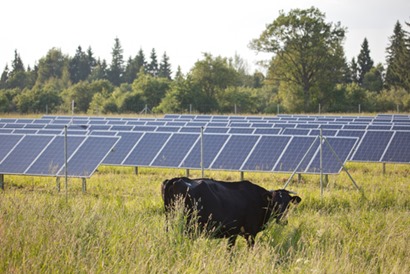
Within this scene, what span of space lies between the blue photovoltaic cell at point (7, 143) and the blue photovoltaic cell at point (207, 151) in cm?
451

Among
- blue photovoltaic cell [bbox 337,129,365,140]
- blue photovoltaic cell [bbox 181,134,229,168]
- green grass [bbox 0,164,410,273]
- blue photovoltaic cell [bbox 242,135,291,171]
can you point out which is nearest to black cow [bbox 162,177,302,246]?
green grass [bbox 0,164,410,273]

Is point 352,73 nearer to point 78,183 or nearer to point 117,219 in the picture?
point 78,183

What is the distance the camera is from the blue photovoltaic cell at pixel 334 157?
1665cm

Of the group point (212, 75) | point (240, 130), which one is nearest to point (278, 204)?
point (240, 130)

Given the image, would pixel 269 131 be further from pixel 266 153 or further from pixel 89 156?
pixel 89 156

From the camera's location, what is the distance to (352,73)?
112 meters

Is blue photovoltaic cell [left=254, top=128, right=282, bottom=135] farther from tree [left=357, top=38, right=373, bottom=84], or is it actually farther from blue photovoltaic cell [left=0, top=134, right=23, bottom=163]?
tree [left=357, top=38, right=373, bottom=84]

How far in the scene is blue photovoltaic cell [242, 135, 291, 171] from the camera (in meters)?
17.3

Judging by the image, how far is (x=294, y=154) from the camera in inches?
694

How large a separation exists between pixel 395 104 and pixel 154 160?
57.2 metres

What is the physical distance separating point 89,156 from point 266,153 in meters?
4.41

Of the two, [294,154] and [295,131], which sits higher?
[295,131]

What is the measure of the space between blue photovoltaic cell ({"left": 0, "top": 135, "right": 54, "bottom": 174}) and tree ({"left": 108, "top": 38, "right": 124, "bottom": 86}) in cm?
10647

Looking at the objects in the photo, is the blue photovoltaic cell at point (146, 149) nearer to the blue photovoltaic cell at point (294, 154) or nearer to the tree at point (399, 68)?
the blue photovoltaic cell at point (294, 154)
